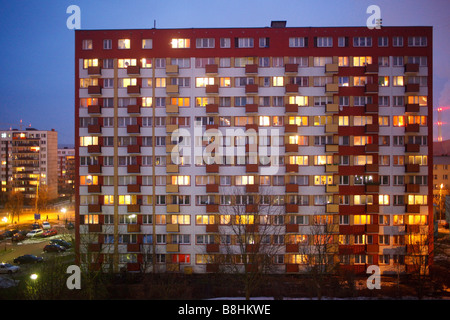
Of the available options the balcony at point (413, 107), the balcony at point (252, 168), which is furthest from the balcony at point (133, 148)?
the balcony at point (413, 107)

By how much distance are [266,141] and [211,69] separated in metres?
9.03

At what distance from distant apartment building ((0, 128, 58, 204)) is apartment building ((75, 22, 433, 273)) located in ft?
214

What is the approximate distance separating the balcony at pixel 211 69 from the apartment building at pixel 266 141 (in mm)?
109

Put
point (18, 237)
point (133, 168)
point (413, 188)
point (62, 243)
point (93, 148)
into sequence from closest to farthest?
point (413, 188)
point (133, 168)
point (93, 148)
point (62, 243)
point (18, 237)

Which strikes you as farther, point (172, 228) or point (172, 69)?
point (172, 228)

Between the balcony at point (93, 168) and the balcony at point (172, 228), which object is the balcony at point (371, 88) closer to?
the balcony at point (172, 228)

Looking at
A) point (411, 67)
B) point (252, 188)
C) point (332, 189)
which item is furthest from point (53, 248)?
point (411, 67)

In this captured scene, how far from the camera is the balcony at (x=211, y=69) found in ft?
86.6

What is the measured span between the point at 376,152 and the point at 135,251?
2597 cm

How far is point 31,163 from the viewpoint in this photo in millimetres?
79188

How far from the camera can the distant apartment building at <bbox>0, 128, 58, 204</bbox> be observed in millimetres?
78312

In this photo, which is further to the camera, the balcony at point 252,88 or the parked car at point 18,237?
the parked car at point 18,237

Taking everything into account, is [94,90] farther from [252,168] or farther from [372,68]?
[372,68]
